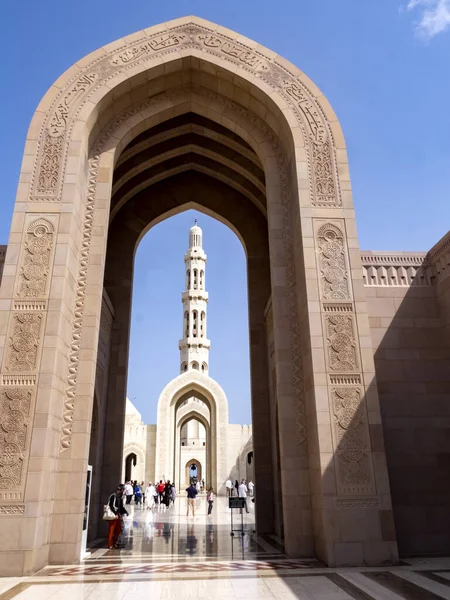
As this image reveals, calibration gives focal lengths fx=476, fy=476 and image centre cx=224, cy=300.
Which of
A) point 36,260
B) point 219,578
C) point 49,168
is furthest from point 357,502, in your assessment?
point 49,168

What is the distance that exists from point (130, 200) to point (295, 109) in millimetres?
5516

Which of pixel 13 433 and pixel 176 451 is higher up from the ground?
pixel 176 451

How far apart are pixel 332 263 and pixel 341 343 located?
5.11 ft

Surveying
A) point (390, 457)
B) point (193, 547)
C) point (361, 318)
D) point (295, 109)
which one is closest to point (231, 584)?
point (193, 547)

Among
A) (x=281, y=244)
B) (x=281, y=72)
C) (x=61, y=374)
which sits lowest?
(x=61, y=374)

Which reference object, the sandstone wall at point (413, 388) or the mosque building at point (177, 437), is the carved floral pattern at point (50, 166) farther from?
the mosque building at point (177, 437)

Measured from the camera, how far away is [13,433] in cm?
730

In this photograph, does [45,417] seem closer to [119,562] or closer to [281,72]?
[119,562]

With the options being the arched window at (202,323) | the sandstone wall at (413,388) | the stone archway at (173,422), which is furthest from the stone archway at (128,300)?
the arched window at (202,323)

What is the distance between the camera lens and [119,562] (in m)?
7.66

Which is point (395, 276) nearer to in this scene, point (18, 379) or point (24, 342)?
point (24, 342)

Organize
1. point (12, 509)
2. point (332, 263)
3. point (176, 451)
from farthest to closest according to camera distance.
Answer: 1. point (176, 451)
2. point (332, 263)
3. point (12, 509)

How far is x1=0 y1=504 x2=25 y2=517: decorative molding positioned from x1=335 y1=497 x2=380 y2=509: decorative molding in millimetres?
4708

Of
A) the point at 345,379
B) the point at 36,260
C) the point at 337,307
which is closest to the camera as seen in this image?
the point at 345,379
